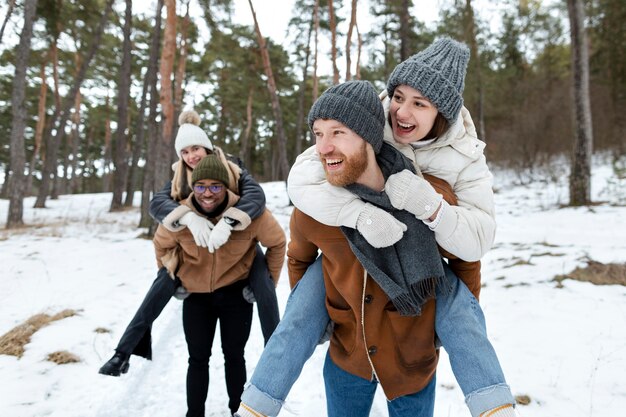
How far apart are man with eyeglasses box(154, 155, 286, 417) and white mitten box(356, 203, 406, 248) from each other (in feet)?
4.63

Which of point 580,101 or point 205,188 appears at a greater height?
point 580,101

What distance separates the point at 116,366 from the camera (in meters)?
2.49

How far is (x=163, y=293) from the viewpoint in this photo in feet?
8.69

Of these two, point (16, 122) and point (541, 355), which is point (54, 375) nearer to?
point (541, 355)

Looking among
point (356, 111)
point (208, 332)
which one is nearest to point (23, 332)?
point (208, 332)

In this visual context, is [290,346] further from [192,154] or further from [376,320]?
[192,154]

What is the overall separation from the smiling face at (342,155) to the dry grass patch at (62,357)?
3.56 m

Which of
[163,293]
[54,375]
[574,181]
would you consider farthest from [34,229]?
[574,181]

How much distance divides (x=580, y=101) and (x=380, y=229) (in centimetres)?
933

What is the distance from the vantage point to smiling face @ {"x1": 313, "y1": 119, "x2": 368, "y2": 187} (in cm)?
143

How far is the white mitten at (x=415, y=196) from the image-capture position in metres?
1.31

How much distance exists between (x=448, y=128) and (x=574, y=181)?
8.99m

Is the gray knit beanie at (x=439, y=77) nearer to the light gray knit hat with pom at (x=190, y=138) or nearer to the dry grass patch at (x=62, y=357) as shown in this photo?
the light gray knit hat with pom at (x=190, y=138)

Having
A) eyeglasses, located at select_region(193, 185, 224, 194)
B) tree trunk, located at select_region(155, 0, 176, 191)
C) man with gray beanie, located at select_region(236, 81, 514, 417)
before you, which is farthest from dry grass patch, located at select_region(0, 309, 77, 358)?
tree trunk, located at select_region(155, 0, 176, 191)
